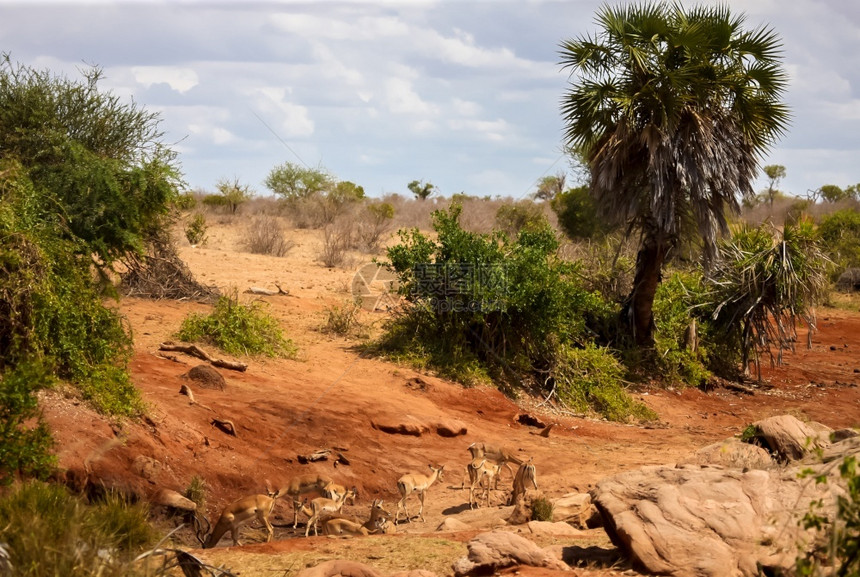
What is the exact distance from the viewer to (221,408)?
11.8 meters

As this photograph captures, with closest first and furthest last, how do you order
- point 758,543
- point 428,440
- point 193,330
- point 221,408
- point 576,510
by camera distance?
point 758,543, point 576,510, point 221,408, point 428,440, point 193,330

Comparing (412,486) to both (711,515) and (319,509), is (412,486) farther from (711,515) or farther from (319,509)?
(711,515)

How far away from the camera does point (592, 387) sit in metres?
16.6

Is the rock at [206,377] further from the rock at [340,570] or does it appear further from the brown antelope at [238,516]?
the rock at [340,570]

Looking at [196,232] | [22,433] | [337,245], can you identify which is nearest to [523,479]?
[22,433]

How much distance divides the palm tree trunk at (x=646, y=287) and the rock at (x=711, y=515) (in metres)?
11.0

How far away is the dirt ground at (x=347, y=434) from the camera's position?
8031mm

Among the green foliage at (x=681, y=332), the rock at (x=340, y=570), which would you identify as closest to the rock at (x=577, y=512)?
the rock at (x=340, y=570)

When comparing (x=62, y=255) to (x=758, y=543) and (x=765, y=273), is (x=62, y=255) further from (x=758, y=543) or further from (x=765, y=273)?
(x=765, y=273)

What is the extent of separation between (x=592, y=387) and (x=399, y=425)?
5.11 meters

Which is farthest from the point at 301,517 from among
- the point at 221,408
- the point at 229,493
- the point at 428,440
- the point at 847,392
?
the point at 847,392

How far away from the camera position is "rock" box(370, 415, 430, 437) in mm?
12703

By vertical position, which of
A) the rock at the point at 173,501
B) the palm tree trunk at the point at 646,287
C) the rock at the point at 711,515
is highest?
the palm tree trunk at the point at 646,287

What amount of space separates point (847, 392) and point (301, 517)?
566 inches
